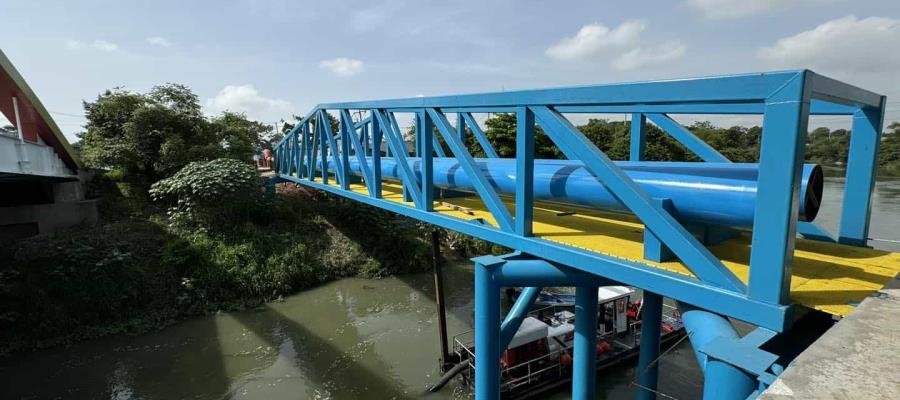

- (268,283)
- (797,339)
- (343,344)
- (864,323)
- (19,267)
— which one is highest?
(864,323)

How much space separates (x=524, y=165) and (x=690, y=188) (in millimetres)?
1453

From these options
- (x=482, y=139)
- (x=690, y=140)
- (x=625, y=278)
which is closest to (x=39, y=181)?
(x=482, y=139)

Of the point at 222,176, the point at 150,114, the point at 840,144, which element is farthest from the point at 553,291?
the point at 840,144

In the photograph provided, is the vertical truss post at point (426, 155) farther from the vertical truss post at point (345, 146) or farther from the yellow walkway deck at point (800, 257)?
the vertical truss post at point (345, 146)

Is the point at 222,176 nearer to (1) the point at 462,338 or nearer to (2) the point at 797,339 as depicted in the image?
(1) the point at 462,338

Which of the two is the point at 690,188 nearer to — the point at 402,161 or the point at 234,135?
the point at 402,161

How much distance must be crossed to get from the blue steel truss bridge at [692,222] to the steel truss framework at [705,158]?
11mm

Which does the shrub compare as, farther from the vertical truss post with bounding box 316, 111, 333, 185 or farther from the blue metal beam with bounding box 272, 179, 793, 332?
the blue metal beam with bounding box 272, 179, 793, 332

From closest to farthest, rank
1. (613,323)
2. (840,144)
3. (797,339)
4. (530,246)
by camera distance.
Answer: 1. (797,339)
2. (530,246)
3. (613,323)
4. (840,144)

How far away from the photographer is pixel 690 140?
5.12 meters

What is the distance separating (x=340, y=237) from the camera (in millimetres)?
17531

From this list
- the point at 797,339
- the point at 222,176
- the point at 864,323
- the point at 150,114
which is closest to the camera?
the point at 864,323

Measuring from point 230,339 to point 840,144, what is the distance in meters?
82.1

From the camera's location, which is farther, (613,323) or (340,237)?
(340,237)
